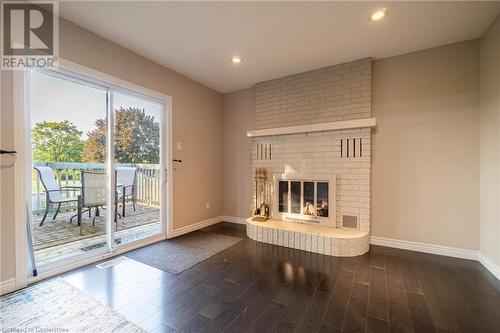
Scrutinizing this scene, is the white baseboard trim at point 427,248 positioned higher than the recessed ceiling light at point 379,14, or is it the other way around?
the recessed ceiling light at point 379,14

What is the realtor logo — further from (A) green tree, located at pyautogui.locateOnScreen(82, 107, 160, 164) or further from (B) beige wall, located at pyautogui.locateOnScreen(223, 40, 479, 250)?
(B) beige wall, located at pyautogui.locateOnScreen(223, 40, 479, 250)

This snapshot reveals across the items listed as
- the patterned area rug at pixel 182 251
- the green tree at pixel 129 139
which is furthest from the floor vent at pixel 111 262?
the green tree at pixel 129 139

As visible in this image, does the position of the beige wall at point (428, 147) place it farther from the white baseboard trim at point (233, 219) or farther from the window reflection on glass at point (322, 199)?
the white baseboard trim at point (233, 219)

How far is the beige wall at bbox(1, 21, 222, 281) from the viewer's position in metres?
1.90

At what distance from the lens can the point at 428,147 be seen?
8.99ft

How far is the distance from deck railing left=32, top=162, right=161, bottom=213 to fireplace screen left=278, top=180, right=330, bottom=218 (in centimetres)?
200

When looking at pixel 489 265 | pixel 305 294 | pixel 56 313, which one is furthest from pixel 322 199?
pixel 56 313

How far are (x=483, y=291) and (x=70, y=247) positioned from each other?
4.26 metres

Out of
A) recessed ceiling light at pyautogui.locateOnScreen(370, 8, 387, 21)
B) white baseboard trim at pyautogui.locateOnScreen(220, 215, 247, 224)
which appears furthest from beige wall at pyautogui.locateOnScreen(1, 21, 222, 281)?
recessed ceiling light at pyautogui.locateOnScreen(370, 8, 387, 21)

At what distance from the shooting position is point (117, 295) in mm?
1860

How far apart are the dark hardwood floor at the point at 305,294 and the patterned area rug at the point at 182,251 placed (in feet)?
0.46

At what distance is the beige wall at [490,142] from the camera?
2.18 metres

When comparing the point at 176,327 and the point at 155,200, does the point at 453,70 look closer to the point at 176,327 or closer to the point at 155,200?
the point at 176,327

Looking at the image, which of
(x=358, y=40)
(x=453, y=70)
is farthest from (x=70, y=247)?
(x=453, y=70)
